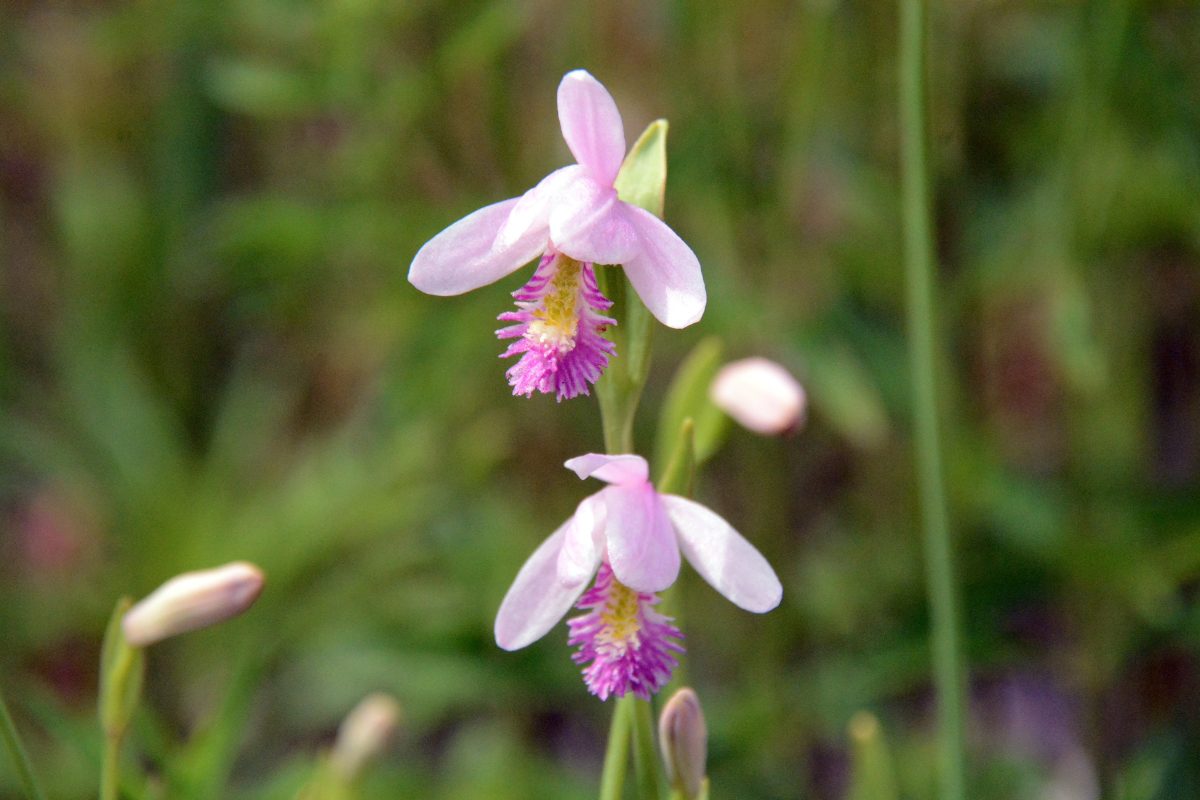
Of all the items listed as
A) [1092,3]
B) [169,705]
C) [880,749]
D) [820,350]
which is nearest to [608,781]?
[880,749]

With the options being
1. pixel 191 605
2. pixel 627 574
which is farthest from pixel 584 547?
pixel 191 605

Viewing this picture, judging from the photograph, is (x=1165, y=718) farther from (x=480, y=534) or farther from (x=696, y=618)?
(x=480, y=534)

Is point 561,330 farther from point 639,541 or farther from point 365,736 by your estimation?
point 365,736

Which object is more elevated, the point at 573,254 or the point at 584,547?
the point at 573,254

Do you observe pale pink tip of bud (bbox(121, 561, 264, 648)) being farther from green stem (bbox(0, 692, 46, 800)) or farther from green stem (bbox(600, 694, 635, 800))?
green stem (bbox(600, 694, 635, 800))

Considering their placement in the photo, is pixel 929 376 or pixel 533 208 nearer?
pixel 533 208

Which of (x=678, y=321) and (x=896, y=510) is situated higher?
(x=678, y=321)
